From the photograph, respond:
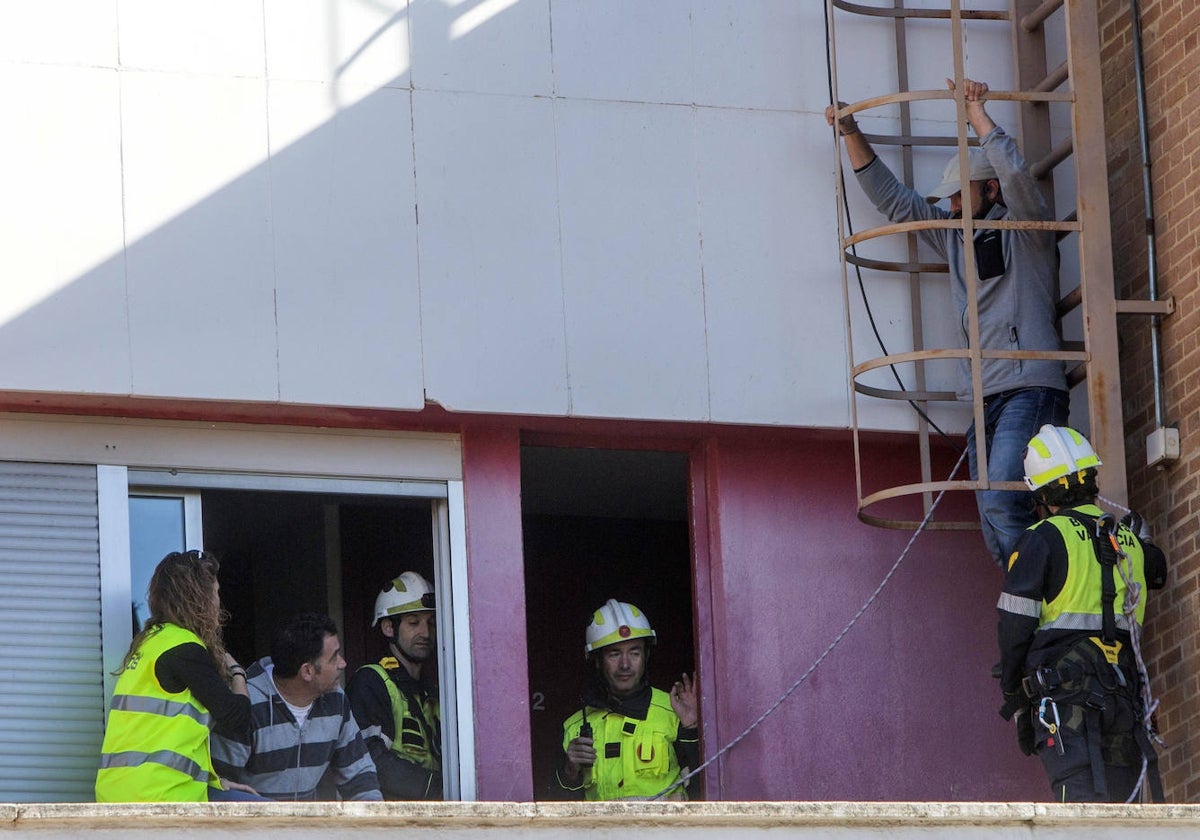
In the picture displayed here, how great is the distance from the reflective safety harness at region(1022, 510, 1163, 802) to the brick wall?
0.57 metres

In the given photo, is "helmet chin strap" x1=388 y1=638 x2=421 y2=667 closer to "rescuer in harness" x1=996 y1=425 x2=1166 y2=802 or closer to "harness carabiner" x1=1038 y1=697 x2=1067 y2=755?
"rescuer in harness" x1=996 y1=425 x2=1166 y2=802

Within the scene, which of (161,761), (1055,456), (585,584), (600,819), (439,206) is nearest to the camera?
(600,819)

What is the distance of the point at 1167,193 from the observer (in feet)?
32.1

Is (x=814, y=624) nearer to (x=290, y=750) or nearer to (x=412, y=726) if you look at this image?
(x=412, y=726)

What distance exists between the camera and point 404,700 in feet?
31.0

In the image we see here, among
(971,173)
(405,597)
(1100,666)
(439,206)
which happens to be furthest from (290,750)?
(971,173)

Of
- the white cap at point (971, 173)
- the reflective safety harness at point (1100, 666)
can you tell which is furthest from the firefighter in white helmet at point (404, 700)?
the white cap at point (971, 173)

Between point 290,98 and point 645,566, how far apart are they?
5031 millimetres

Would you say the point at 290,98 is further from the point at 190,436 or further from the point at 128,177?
the point at 190,436

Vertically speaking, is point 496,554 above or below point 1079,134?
below

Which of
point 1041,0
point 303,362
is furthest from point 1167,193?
point 303,362

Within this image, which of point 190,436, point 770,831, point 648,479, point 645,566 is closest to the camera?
point 770,831

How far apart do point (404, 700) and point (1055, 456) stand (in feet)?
9.32

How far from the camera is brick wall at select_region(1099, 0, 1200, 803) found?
9391 millimetres
